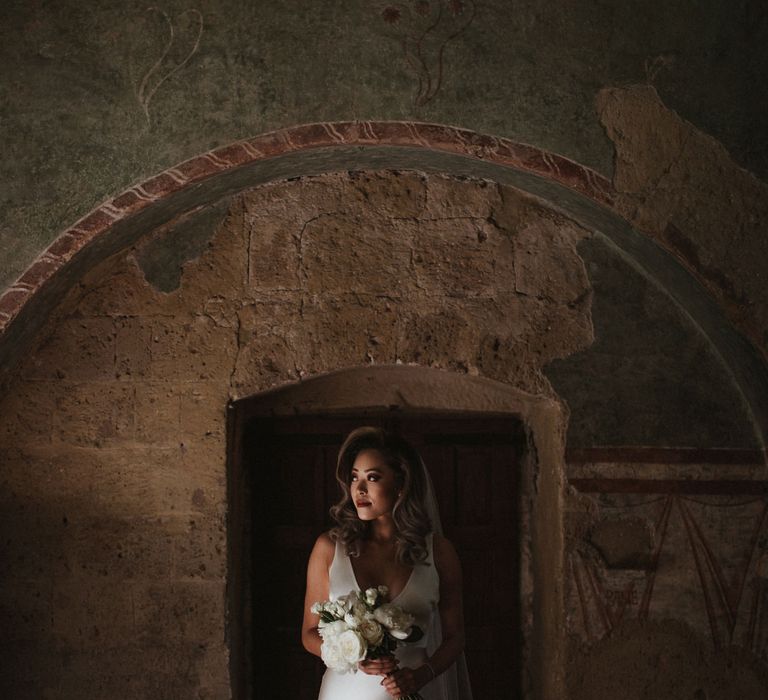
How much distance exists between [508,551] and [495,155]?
216 centimetres

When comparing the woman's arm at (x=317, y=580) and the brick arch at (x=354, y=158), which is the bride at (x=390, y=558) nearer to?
the woman's arm at (x=317, y=580)

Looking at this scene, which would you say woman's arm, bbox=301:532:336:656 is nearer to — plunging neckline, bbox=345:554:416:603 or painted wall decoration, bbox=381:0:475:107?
plunging neckline, bbox=345:554:416:603

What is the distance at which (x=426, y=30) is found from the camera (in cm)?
416

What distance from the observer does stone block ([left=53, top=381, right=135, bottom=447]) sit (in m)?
4.68

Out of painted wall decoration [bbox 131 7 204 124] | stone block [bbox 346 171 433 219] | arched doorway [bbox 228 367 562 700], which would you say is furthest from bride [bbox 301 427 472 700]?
painted wall decoration [bbox 131 7 204 124]

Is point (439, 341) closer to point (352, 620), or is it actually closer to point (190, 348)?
point (190, 348)

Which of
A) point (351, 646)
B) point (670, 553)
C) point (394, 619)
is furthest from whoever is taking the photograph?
point (670, 553)

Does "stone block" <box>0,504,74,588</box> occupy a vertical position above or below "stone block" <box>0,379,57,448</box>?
below

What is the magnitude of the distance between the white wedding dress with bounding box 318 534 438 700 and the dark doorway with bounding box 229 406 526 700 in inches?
48.1

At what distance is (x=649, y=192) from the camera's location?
411 centimetres

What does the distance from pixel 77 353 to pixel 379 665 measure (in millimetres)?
2210

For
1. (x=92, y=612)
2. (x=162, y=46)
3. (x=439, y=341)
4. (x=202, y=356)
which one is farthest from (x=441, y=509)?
(x=162, y=46)

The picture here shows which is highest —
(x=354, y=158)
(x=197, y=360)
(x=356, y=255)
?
(x=354, y=158)

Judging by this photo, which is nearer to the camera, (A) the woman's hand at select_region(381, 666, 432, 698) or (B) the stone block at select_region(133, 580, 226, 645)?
(A) the woman's hand at select_region(381, 666, 432, 698)
